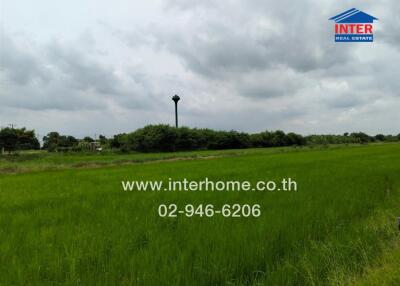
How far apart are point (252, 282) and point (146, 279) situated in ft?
3.29

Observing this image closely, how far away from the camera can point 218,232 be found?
3.57 meters

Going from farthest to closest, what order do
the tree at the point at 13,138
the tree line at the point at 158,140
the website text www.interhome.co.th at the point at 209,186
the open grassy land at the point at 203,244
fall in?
1. the tree line at the point at 158,140
2. the tree at the point at 13,138
3. the website text www.interhome.co.th at the point at 209,186
4. the open grassy land at the point at 203,244

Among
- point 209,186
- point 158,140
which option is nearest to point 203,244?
point 209,186

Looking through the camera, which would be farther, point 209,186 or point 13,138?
point 13,138

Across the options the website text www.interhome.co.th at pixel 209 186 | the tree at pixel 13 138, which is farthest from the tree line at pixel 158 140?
the website text www.interhome.co.th at pixel 209 186

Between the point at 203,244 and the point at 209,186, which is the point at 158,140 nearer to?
the point at 209,186

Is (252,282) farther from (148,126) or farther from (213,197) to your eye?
(148,126)

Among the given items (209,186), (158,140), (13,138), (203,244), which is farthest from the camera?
(158,140)

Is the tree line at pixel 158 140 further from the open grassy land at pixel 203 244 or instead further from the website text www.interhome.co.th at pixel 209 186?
the open grassy land at pixel 203 244

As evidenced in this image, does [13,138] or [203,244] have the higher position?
[13,138]

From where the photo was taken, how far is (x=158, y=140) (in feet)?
137

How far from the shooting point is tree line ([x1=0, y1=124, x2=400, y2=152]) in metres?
31.1

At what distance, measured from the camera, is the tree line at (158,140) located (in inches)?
1226

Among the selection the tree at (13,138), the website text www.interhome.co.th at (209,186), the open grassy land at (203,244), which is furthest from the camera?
the tree at (13,138)
